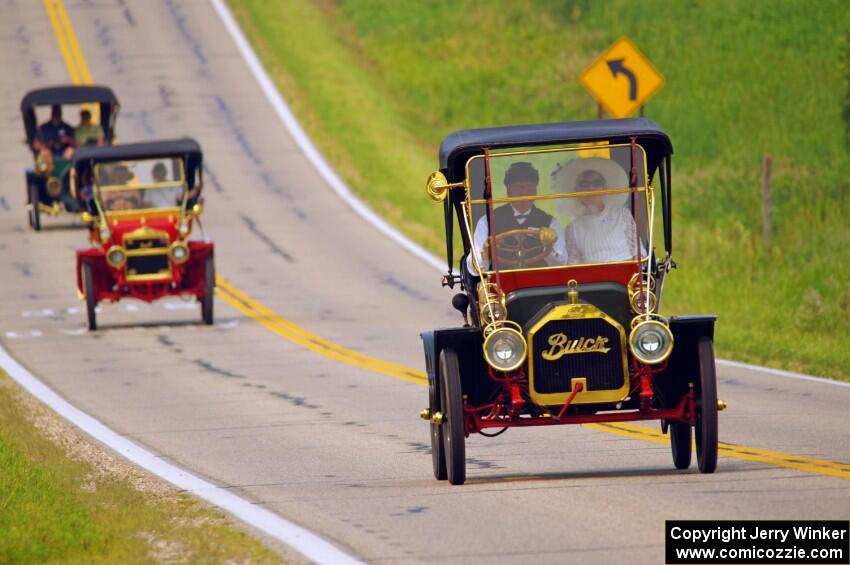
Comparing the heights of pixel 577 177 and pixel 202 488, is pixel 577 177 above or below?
above

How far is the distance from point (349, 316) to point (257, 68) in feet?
88.9

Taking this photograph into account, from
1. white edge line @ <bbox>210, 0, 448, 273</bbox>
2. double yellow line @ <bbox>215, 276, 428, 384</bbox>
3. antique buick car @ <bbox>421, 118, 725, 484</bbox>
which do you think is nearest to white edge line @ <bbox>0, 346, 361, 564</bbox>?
antique buick car @ <bbox>421, 118, 725, 484</bbox>

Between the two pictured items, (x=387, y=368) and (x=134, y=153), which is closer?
(x=387, y=368)

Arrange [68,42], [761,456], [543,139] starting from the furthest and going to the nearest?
[68,42] < [761,456] < [543,139]

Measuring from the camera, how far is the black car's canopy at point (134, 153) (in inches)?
1009

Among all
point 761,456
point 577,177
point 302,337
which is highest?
point 577,177

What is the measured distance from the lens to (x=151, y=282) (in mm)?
24859

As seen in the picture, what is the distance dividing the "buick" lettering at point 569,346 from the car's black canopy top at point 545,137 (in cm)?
146

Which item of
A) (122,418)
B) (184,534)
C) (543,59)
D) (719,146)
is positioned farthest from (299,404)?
(543,59)

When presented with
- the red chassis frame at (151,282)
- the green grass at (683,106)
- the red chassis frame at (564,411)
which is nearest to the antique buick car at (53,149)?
the green grass at (683,106)

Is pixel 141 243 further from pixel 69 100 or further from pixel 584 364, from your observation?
pixel 584 364

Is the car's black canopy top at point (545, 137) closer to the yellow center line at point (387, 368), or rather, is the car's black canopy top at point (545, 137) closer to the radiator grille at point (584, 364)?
the radiator grille at point (584, 364)

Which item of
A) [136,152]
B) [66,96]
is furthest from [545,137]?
[66,96]

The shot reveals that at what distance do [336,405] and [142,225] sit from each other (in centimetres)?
935
